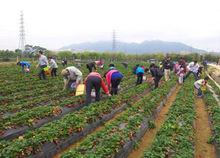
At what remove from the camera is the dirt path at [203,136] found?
7.50 metres

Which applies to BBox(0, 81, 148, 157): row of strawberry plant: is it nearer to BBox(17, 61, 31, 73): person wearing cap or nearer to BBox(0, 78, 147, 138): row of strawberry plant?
BBox(0, 78, 147, 138): row of strawberry plant

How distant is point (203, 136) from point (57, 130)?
13.9ft

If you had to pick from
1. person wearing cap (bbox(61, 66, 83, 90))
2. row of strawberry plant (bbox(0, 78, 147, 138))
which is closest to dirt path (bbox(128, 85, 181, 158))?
row of strawberry plant (bbox(0, 78, 147, 138))

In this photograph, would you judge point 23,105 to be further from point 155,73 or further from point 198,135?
point 155,73

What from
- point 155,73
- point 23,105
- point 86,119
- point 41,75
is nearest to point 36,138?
point 86,119

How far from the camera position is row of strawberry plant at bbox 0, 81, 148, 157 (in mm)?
6093

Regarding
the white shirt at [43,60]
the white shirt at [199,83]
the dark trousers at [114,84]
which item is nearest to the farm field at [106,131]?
the dark trousers at [114,84]

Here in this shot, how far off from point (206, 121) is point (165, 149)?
15.5 feet

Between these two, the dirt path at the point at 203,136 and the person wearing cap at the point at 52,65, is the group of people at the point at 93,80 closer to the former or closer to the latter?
the dirt path at the point at 203,136

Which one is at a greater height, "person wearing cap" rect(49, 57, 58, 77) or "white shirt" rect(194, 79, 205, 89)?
"person wearing cap" rect(49, 57, 58, 77)

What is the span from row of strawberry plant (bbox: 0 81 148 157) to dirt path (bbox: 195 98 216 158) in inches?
116

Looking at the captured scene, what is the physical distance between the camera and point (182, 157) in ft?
20.4

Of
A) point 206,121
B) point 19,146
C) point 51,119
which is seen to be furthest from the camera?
point 206,121

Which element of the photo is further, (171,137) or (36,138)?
(171,137)
